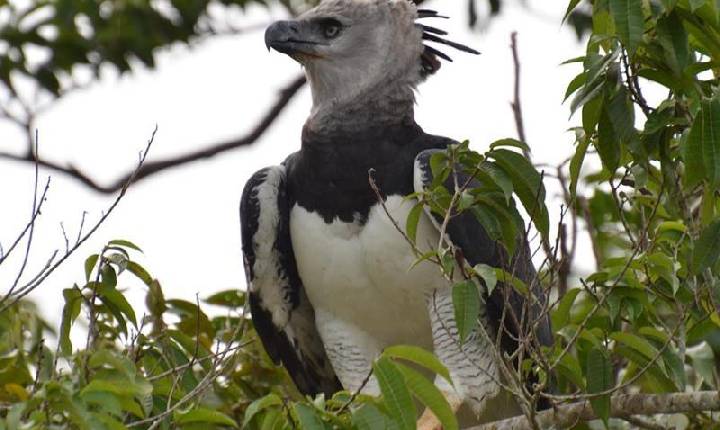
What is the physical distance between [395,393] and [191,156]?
13.6ft

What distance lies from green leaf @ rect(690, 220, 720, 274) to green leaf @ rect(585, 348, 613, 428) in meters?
0.45

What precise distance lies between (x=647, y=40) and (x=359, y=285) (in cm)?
177

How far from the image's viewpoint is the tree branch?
277 inches

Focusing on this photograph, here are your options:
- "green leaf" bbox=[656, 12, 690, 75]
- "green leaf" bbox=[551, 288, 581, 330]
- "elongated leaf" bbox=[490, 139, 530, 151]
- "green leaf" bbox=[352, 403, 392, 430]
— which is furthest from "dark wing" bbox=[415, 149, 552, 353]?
"green leaf" bbox=[352, 403, 392, 430]

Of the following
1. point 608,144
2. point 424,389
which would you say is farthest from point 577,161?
point 424,389

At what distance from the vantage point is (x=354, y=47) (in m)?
5.62

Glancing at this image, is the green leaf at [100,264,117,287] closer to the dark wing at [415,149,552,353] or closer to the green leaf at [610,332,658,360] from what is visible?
the dark wing at [415,149,552,353]

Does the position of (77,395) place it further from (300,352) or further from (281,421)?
(300,352)

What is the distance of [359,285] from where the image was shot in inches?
202

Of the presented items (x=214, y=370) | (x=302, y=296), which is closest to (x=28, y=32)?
(x=302, y=296)

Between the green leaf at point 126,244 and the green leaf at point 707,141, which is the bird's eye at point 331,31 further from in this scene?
the green leaf at point 707,141

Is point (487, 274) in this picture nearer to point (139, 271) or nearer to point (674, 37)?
point (674, 37)

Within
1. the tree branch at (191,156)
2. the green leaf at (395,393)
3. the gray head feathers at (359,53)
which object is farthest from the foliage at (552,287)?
the tree branch at (191,156)

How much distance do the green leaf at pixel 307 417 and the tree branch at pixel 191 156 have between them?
3768mm
